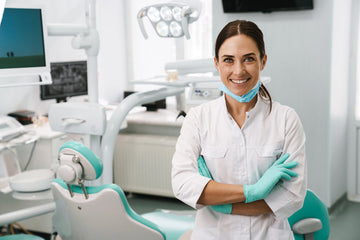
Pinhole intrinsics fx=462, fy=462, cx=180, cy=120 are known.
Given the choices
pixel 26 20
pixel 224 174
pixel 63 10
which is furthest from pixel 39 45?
pixel 63 10

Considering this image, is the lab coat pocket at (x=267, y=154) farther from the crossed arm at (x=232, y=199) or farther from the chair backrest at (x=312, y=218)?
the chair backrest at (x=312, y=218)

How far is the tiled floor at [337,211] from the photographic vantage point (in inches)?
138

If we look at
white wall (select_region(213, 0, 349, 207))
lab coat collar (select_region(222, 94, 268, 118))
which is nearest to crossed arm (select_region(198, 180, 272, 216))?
lab coat collar (select_region(222, 94, 268, 118))

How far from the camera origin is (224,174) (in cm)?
146

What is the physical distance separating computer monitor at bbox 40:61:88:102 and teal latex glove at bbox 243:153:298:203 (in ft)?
9.98

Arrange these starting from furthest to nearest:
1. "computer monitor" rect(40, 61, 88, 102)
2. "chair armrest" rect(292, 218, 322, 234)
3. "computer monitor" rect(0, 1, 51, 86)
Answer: "computer monitor" rect(40, 61, 88, 102) → "computer monitor" rect(0, 1, 51, 86) → "chair armrest" rect(292, 218, 322, 234)

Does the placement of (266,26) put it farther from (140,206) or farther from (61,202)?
(61,202)

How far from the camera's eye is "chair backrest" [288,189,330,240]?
79.2 inches

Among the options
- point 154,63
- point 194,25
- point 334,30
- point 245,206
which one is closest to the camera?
point 245,206

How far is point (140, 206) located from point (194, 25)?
1859 millimetres

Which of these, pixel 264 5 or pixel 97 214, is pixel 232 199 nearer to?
pixel 97 214

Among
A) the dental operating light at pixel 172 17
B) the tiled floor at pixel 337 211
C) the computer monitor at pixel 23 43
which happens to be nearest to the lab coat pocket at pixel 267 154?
the dental operating light at pixel 172 17

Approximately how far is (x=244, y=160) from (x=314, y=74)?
2.48m

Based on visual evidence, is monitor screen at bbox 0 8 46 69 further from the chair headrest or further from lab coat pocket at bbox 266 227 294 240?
lab coat pocket at bbox 266 227 294 240
